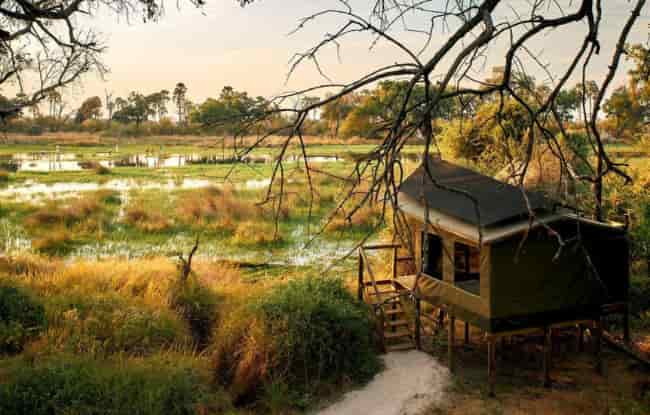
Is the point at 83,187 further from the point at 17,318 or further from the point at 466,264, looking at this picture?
the point at 466,264

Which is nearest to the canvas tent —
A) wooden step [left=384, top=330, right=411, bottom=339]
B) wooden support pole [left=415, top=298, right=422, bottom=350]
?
wooden support pole [left=415, top=298, right=422, bottom=350]

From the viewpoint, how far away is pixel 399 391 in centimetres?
805

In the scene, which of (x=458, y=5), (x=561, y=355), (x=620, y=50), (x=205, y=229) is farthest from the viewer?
(x=205, y=229)

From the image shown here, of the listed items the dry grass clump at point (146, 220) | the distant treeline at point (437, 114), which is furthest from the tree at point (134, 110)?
the dry grass clump at point (146, 220)

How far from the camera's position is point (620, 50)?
3.25m

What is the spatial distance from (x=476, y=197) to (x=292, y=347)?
3732mm

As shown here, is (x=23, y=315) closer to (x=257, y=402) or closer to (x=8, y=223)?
(x=257, y=402)

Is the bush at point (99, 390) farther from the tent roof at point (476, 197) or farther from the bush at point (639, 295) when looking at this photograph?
the bush at point (639, 295)

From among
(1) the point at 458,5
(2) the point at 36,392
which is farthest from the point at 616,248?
(2) the point at 36,392

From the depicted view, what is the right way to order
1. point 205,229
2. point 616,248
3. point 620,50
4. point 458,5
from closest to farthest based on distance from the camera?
point 458,5
point 620,50
point 616,248
point 205,229

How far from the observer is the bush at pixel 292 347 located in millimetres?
8148

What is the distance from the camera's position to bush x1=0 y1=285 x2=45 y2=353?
323 inches

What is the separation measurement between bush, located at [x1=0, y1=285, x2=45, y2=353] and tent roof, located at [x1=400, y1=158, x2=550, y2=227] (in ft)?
19.5

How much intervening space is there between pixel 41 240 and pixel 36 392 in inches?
447
